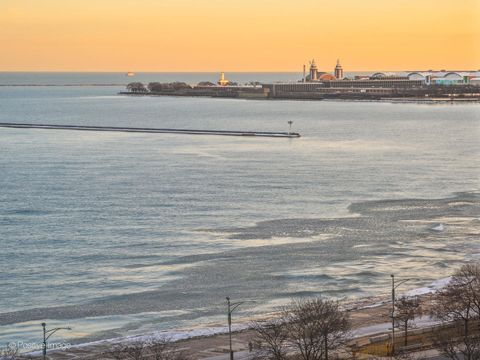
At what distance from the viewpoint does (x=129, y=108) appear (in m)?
131

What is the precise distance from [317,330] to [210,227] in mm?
15557

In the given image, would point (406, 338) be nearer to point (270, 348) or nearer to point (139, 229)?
point (270, 348)

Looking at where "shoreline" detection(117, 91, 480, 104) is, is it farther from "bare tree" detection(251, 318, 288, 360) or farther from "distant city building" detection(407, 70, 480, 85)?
"bare tree" detection(251, 318, 288, 360)

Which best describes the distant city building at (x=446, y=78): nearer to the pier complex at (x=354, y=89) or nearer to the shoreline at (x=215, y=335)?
the pier complex at (x=354, y=89)

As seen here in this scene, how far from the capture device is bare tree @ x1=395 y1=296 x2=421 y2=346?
2256cm

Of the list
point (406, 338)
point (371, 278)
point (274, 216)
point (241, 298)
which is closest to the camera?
point (406, 338)

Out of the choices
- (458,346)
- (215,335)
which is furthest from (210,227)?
(458,346)

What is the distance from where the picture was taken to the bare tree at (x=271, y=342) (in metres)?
20.0

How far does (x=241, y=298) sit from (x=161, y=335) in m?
3.76

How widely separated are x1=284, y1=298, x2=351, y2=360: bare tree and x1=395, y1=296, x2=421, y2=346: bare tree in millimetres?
1347

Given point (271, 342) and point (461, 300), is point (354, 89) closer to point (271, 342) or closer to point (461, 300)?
point (461, 300)

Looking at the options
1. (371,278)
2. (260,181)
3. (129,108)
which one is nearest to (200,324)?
(371,278)

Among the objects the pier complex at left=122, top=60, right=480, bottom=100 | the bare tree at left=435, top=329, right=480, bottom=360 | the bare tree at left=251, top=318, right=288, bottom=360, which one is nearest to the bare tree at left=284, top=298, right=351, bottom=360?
the bare tree at left=251, top=318, right=288, bottom=360

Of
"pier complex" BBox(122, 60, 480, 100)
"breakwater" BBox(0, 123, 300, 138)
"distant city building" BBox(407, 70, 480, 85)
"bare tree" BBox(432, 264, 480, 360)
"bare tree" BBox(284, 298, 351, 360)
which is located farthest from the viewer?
"distant city building" BBox(407, 70, 480, 85)
